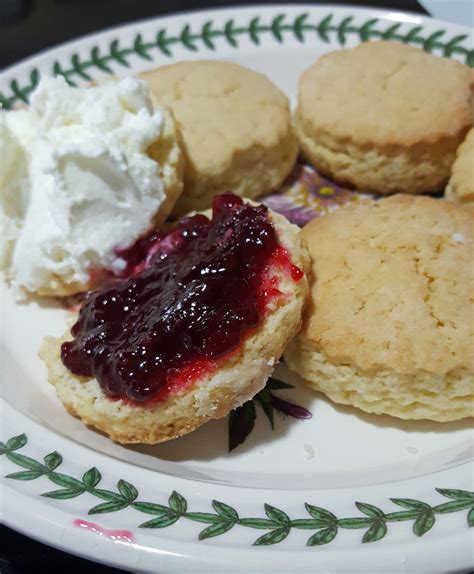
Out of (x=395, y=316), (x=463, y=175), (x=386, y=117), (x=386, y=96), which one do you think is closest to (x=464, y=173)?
(x=463, y=175)

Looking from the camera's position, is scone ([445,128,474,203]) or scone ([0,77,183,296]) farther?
scone ([445,128,474,203])

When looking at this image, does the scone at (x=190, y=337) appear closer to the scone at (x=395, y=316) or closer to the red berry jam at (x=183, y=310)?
the red berry jam at (x=183, y=310)

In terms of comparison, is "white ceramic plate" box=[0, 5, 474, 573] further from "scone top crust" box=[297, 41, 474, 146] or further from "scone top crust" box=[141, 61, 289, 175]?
"scone top crust" box=[297, 41, 474, 146]

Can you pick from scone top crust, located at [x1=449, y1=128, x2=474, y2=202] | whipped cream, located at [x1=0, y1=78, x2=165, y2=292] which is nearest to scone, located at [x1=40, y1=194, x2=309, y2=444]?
whipped cream, located at [x1=0, y1=78, x2=165, y2=292]

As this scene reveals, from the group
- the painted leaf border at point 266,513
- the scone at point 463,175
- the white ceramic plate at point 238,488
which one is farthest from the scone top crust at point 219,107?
the painted leaf border at point 266,513

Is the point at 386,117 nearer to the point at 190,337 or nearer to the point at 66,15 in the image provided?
the point at 190,337
